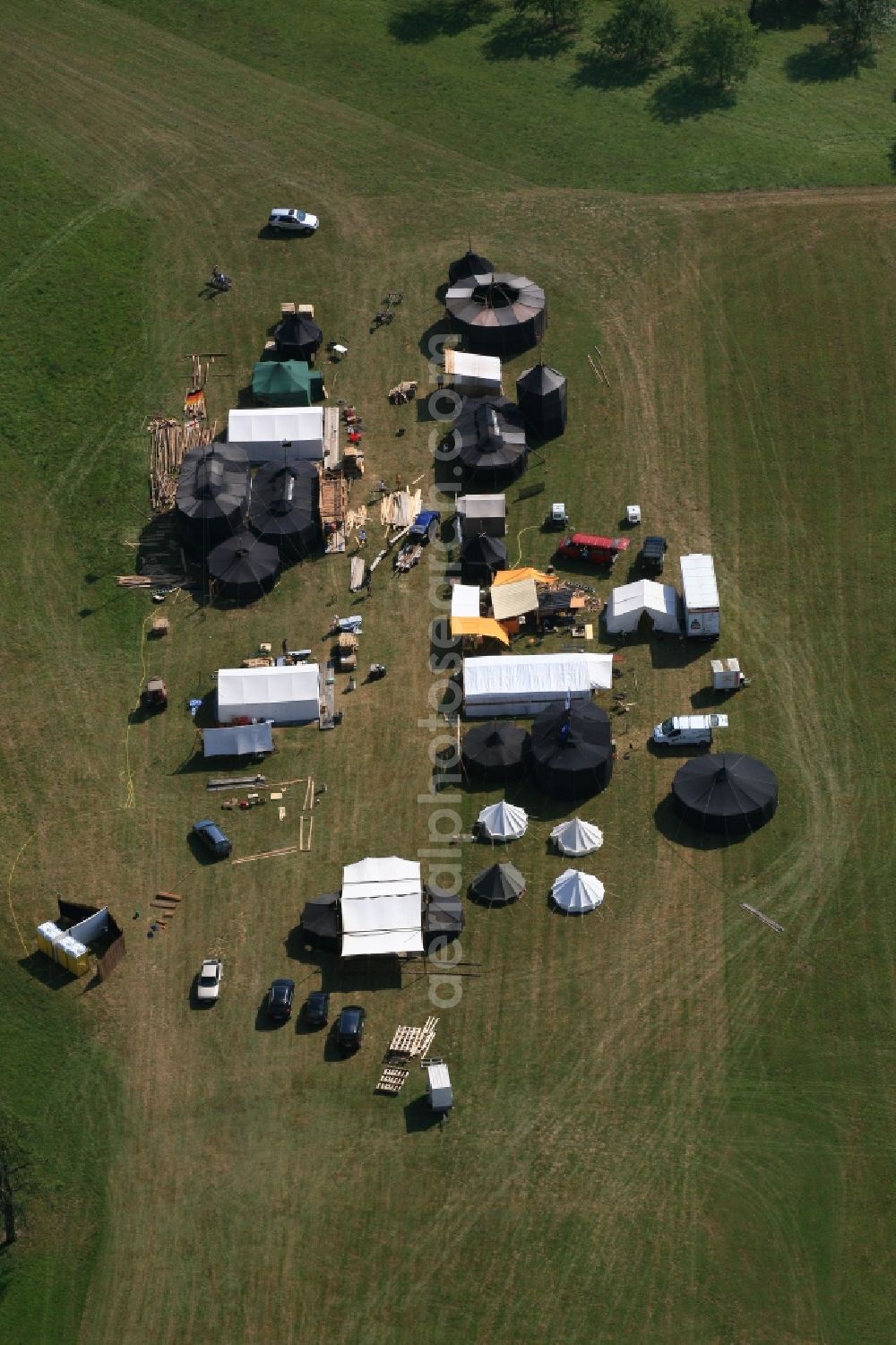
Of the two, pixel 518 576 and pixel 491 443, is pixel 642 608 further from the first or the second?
pixel 491 443

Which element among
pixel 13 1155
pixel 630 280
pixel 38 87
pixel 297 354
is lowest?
pixel 13 1155

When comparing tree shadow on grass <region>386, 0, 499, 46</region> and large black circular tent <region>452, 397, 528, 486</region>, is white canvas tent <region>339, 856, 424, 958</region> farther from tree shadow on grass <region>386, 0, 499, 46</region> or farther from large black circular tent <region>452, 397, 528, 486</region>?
tree shadow on grass <region>386, 0, 499, 46</region>

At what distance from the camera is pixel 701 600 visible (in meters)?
111

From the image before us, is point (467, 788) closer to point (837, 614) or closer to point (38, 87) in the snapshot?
point (837, 614)

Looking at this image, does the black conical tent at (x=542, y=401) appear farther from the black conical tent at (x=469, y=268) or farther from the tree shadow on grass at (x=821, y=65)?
the tree shadow on grass at (x=821, y=65)

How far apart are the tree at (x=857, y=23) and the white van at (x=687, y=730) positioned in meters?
89.9

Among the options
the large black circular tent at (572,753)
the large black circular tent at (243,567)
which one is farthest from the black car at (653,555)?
the large black circular tent at (243,567)

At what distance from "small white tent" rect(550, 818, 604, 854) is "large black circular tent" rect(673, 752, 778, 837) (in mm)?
5767

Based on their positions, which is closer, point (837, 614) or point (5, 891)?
point (5, 891)

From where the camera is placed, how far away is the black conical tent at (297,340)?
133m

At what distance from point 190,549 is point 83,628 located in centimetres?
954

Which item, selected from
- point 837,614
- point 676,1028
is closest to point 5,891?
point 676,1028

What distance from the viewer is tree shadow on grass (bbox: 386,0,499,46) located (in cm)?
16725

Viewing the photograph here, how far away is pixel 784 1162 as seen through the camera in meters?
86.8
